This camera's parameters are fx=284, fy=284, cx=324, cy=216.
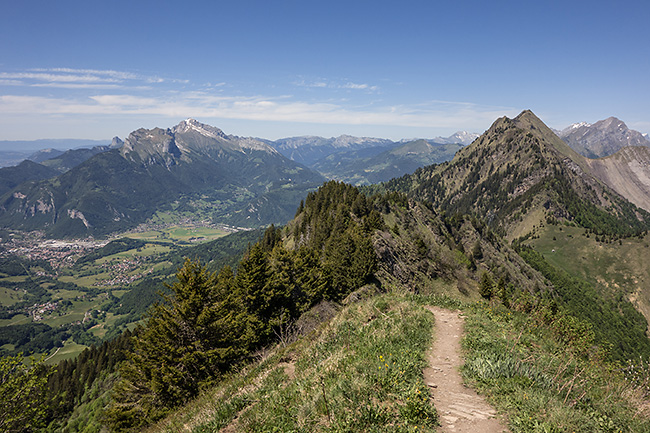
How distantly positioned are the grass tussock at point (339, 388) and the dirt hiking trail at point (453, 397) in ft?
1.53

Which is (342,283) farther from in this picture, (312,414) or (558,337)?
(312,414)

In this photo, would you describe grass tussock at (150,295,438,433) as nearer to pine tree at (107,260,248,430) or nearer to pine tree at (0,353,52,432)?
pine tree at (107,260,248,430)

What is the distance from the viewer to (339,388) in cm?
958

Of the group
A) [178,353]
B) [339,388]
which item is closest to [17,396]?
A: [178,353]

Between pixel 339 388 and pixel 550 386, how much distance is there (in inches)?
291

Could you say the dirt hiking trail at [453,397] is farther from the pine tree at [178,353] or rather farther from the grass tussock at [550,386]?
the pine tree at [178,353]

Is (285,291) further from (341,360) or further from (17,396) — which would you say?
(341,360)

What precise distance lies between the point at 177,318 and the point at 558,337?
27049 mm

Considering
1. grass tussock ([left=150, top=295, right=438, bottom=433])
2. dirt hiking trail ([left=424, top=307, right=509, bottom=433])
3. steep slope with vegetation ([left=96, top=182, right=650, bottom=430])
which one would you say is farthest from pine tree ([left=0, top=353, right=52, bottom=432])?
dirt hiking trail ([left=424, top=307, right=509, bottom=433])

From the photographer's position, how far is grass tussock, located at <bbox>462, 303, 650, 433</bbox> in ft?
27.0

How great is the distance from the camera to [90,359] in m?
100

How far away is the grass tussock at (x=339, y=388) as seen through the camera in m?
8.38

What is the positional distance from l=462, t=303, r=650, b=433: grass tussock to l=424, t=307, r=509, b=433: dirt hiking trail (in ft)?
1.37

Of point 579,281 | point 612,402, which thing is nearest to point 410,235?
point 612,402
